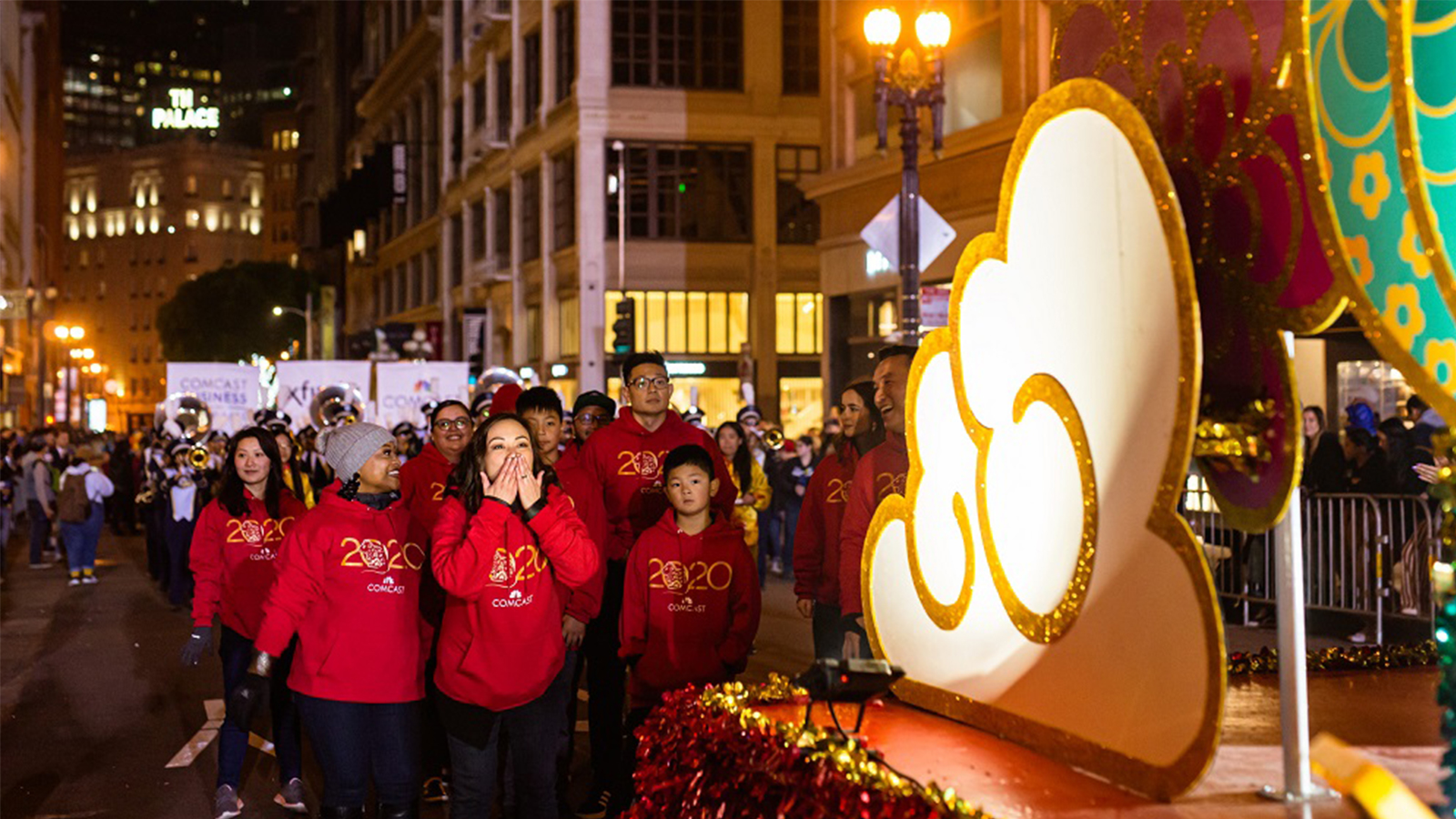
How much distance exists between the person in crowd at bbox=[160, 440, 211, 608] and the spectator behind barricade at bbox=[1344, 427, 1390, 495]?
11.9 m

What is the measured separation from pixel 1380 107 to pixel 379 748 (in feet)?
14.6

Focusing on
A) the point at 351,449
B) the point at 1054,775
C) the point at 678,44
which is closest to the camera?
the point at 1054,775

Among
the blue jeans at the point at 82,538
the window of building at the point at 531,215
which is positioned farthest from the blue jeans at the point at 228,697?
the window of building at the point at 531,215

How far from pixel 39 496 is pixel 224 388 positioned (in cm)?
347

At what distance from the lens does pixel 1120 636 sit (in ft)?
14.5

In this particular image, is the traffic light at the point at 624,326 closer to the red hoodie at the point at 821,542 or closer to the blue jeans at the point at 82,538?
the blue jeans at the point at 82,538

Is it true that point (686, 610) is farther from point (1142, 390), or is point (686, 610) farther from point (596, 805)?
point (1142, 390)

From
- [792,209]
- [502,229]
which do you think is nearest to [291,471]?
[792,209]

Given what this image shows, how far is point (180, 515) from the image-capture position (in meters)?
18.6

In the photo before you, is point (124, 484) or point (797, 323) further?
point (797, 323)

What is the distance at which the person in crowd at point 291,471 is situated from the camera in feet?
35.2

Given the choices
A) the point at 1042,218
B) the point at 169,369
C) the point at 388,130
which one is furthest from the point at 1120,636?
the point at 388,130

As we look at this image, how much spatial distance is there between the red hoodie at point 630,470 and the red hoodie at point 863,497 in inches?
42.0

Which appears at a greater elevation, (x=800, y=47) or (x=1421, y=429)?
(x=800, y=47)
